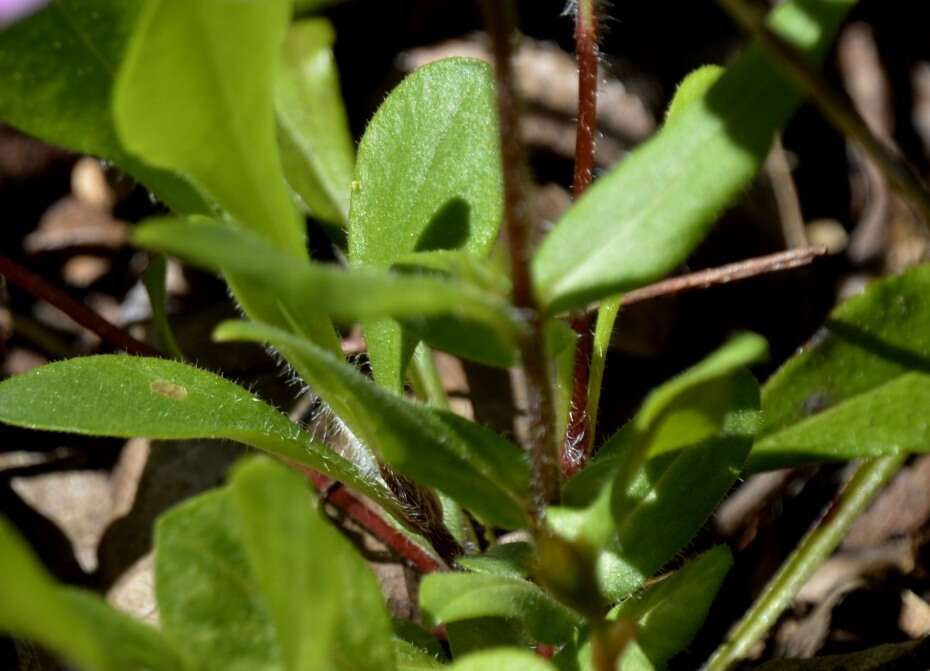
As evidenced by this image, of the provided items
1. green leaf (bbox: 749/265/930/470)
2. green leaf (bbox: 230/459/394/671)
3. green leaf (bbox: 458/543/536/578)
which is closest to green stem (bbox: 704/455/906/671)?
green leaf (bbox: 749/265/930/470)

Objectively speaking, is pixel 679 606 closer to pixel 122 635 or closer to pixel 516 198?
pixel 516 198

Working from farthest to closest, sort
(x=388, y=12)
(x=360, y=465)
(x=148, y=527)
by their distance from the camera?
1. (x=388, y=12)
2. (x=148, y=527)
3. (x=360, y=465)

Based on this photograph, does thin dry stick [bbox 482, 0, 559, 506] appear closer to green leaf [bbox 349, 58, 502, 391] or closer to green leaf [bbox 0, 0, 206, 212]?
green leaf [bbox 349, 58, 502, 391]

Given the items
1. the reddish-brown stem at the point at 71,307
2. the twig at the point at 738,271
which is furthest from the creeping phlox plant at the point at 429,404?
the reddish-brown stem at the point at 71,307

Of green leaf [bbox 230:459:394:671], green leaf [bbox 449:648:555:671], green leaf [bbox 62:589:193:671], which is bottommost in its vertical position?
green leaf [bbox 449:648:555:671]

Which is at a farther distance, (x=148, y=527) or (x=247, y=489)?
(x=148, y=527)

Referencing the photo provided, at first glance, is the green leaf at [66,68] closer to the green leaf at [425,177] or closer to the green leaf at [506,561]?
the green leaf at [425,177]

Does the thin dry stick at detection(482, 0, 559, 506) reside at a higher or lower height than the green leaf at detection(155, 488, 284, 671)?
higher

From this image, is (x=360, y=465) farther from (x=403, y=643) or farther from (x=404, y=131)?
(x=404, y=131)

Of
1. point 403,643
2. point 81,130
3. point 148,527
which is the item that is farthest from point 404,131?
point 148,527
